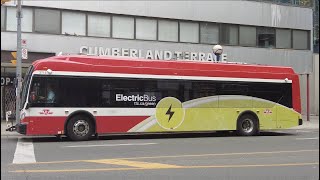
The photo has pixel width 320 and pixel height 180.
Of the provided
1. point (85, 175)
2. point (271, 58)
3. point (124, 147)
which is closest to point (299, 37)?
point (271, 58)

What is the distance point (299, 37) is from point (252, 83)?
16511mm

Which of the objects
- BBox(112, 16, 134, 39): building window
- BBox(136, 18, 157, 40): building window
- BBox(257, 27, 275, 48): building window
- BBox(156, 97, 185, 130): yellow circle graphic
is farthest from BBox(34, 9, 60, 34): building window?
BBox(257, 27, 275, 48): building window

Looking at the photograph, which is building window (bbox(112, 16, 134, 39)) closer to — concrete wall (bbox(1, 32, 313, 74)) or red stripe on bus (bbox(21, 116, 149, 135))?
concrete wall (bbox(1, 32, 313, 74))

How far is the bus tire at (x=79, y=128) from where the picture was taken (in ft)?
55.6

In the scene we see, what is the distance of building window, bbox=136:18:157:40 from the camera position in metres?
29.2

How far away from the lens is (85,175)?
8.99m

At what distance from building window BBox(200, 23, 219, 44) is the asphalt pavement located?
1677 centimetres

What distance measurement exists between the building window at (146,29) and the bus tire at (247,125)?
11.2m

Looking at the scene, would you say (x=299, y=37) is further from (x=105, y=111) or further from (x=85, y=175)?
(x=85, y=175)

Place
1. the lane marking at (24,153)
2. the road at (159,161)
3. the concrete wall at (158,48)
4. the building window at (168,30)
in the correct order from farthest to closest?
1. the building window at (168,30)
2. the concrete wall at (158,48)
3. the lane marking at (24,153)
4. the road at (159,161)

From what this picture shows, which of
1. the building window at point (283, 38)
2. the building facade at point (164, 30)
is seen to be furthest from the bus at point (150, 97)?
the building window at point (283, 38)

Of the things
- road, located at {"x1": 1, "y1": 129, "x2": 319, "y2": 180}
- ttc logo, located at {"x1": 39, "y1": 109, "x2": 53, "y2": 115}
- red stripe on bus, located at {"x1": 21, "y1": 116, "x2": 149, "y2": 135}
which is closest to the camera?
road, located at {"x1": 1, "y1": 129, "x2": 319, "y2": 180}

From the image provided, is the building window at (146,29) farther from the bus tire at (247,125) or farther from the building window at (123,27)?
the bus tire at (247,125)

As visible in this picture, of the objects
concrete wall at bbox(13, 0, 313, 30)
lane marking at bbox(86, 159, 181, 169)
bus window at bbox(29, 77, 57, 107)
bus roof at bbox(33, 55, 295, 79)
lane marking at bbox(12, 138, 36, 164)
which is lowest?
lane marking at bbox(12, 138, 36, 164)
